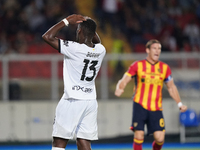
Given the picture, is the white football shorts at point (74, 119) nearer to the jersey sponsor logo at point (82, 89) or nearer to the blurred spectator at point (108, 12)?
the jersey sponsor logo at point (82, 89)

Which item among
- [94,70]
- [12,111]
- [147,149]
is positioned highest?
A: [94,70]

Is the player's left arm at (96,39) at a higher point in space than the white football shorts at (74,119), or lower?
higher

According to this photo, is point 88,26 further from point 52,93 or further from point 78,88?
point 52,93

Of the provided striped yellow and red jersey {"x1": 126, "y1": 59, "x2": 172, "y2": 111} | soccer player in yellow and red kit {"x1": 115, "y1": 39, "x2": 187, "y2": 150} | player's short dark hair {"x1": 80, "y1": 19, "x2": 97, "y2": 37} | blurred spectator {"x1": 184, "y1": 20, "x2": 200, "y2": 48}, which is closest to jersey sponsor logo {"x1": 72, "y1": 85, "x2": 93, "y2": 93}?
player's short dark hair {"x1": 80, "y1": 19, "x2": 97, "y2": 37}

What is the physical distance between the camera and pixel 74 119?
210 inches

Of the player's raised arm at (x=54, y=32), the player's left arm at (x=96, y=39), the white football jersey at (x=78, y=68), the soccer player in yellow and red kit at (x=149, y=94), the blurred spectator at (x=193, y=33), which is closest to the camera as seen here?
the player's raised arm at (x=54, y=32)

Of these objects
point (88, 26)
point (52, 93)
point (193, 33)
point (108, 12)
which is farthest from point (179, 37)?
point (88, 26)

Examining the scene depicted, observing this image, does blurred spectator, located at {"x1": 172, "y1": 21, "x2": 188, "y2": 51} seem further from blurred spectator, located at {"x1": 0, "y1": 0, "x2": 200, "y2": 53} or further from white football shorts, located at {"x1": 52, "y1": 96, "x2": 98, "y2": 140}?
white football shorts, located at {"x1": 52, "y1": 96, "x2": 98, "y2": 140}

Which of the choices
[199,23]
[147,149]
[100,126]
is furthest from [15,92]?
[199,23]

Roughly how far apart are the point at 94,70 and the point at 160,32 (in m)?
11.0

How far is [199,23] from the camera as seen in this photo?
17172 mm

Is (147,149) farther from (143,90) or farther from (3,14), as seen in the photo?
(3,14)

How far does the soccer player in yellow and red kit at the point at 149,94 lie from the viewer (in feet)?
24.7

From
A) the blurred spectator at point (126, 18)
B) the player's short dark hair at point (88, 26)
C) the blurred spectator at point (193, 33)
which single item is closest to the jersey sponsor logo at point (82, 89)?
the player's short dark hair at point (88, 26)
